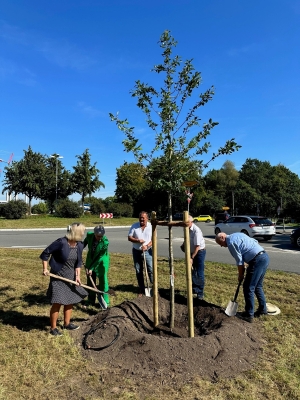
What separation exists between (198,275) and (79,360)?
2985mm

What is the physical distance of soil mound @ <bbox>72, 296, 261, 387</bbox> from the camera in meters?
3.39

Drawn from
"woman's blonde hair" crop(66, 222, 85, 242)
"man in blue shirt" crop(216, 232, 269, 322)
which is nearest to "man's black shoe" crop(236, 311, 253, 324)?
"man in blue shirt" crop(216, 232, 269, 322)

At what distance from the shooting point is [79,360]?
369 cm

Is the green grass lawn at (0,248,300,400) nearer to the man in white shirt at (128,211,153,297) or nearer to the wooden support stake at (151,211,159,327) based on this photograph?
the man in white shirt at (128,211,153,297)

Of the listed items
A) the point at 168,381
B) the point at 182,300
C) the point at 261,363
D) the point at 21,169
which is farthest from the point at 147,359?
the point at 21,169

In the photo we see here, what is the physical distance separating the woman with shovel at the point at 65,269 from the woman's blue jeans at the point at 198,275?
2.36 metres

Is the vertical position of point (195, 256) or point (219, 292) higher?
point (195, 256)

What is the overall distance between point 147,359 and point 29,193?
127 ft

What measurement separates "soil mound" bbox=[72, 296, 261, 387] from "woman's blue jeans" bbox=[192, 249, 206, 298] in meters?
1.34

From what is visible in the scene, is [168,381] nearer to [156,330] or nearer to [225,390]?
[225,390]

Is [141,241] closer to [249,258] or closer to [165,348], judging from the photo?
[249,258]

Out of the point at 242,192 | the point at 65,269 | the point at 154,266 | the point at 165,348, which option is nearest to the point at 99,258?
the point at 65,269

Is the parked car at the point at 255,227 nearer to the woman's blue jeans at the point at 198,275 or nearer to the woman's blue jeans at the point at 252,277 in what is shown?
the woman's blue jeans at the point at 198,275

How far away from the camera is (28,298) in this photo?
20.2 feet
